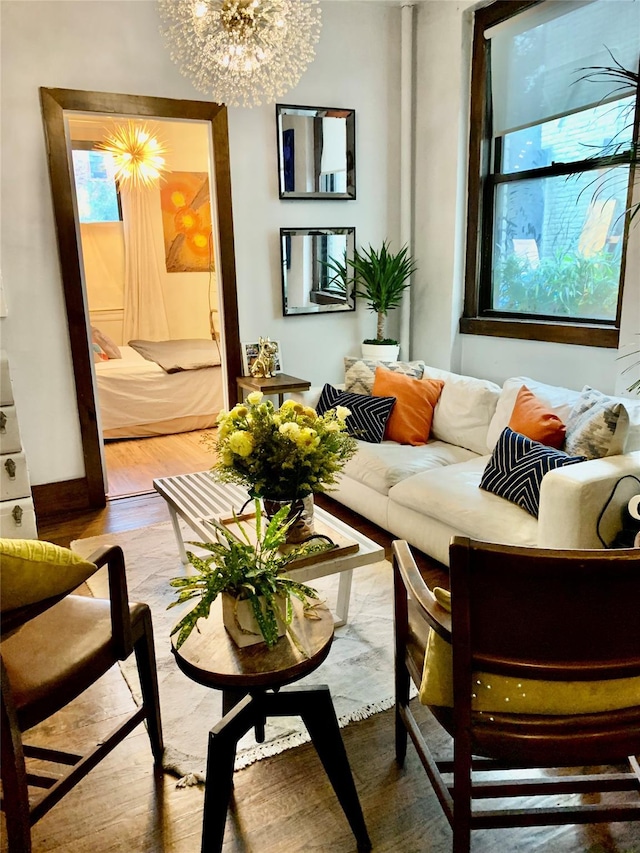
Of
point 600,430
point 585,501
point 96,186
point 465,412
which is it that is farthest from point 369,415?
point 96,186

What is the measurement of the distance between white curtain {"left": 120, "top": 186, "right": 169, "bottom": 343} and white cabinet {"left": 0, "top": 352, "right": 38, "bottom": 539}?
4.11m

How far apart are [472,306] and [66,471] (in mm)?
2858

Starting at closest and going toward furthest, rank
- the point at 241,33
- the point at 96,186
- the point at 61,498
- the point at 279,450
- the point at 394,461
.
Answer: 1. the point at 279,450
2. the point at 241,33
3. the point at 394,461
4. the point at 61,498
5. the point at 96,186

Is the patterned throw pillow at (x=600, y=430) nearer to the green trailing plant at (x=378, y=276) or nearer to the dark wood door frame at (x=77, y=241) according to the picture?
the green trailing plant at (x=378, y=276)

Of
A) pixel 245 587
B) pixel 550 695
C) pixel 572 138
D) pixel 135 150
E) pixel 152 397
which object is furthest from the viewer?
pixel 135 150

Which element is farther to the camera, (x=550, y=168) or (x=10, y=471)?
(x=550, y=168)

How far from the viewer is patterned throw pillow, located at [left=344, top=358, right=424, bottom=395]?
3801mm

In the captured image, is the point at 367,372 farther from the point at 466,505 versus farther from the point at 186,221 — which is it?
the point at 186,221

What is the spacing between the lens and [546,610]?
1.14 m

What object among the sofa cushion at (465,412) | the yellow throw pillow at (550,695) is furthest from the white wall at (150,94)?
the yellow throw pillow at (550,695)

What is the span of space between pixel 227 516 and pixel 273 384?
1.51m

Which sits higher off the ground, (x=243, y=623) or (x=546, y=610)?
(x=546, y=610)

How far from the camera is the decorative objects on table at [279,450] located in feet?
6.29

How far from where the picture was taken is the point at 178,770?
177 cm
